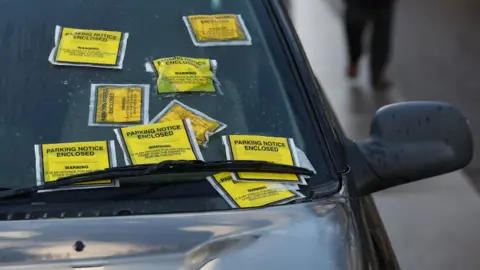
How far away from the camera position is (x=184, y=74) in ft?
7.41

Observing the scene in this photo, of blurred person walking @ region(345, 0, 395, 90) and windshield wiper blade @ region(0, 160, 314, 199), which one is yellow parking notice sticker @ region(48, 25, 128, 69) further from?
blurred person walking @ region(345, 0, 395, 90)

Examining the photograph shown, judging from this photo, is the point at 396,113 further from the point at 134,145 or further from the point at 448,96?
the point at 448,96

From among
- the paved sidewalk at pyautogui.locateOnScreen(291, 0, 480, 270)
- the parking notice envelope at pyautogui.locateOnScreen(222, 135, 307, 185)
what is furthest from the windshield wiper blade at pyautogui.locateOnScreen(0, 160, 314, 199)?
the paved sidewalk at pyautogui.locateOnScreen(291, 0, 480, 270)

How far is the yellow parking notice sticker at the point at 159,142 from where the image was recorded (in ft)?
6.61

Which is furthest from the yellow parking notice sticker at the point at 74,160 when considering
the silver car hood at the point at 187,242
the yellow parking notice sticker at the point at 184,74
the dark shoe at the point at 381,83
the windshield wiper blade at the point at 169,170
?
the dark shoe at the point at 381,83

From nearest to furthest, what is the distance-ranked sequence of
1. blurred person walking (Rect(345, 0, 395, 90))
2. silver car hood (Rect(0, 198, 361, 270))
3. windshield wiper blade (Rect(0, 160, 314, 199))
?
silver car hood (Rect(0, 198, 361, 270))
windshield wiper blade (Rect(0, 160, 314, 199))
blurred person walking (Rect(345, 0, 395, 90))

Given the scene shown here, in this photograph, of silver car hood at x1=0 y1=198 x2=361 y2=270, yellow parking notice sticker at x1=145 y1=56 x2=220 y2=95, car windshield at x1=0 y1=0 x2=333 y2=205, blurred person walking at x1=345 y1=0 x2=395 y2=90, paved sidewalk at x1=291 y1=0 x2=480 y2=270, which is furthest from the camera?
blurred person walking at x1=345 y1=0 x2=395 y2=90

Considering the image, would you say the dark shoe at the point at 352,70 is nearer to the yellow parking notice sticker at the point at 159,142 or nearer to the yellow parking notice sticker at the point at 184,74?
the yellow parking notice sticker at the point at 184,74

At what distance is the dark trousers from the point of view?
593 cm

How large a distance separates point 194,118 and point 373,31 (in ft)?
13.4

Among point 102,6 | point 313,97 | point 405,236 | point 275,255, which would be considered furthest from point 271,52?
point 405,236

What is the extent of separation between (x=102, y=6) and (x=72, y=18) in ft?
0.37

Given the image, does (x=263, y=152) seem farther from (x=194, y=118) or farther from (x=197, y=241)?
(x=197, y=241)

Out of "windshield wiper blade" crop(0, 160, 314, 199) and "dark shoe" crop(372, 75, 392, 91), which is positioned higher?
"windshield wiper blade" crop(0, 160, 314, 199)
